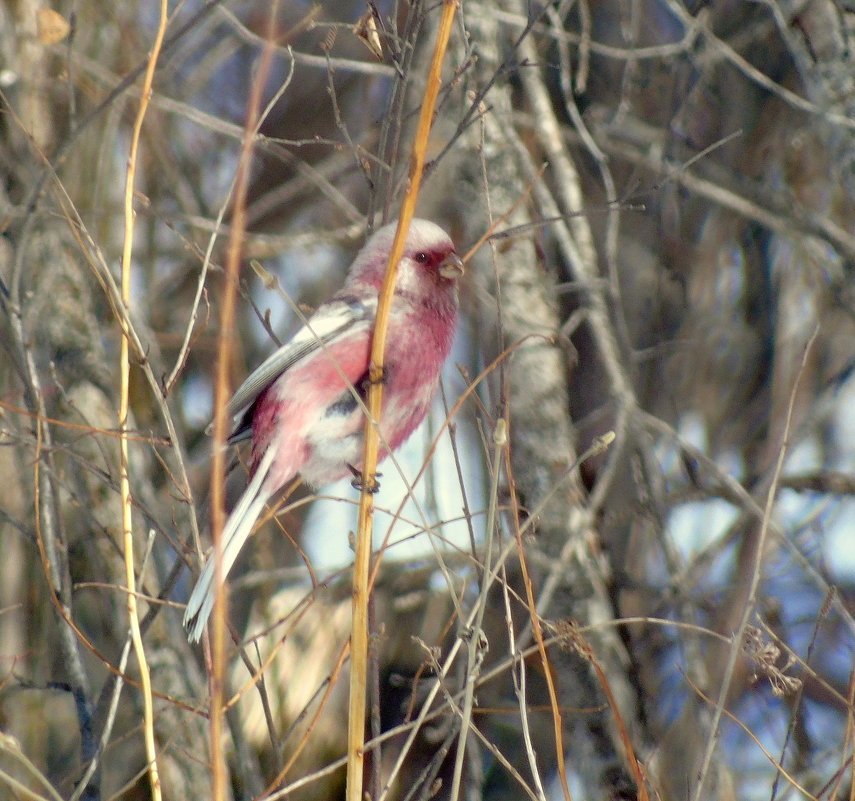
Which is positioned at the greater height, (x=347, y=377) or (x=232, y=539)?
(x=347, y=377)

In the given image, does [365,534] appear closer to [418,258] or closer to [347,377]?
[347,377]

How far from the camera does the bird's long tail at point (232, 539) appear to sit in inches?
106

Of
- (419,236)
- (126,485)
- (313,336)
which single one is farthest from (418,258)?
(126,485)

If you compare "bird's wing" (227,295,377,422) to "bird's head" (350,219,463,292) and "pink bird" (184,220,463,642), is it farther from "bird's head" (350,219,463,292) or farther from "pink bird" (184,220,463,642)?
"bird's head" (350,219,463,292)

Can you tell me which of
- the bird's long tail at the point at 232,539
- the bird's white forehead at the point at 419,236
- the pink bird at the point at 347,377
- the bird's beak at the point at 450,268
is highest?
the bird's white forehead at the point at 419,236

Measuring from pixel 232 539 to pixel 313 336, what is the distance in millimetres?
735

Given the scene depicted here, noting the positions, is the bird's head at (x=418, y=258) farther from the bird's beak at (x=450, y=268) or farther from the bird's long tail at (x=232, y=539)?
the bird's long tail at (x=232, y=539)

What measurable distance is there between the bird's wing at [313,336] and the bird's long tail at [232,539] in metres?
0.24

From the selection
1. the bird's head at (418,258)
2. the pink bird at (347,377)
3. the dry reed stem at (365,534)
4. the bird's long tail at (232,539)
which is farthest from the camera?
the bird's head at (418,258)

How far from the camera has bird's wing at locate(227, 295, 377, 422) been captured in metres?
3.40

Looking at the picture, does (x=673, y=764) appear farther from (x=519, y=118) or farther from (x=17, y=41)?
(x=17, y=41)

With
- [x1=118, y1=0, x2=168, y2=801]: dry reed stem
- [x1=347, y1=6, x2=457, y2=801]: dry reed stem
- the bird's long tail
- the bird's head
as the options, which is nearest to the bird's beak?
the bird's head

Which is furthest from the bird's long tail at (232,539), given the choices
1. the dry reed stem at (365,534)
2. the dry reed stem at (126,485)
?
the dry reed stem at (365,534)

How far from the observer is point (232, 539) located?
2992 millimetres
